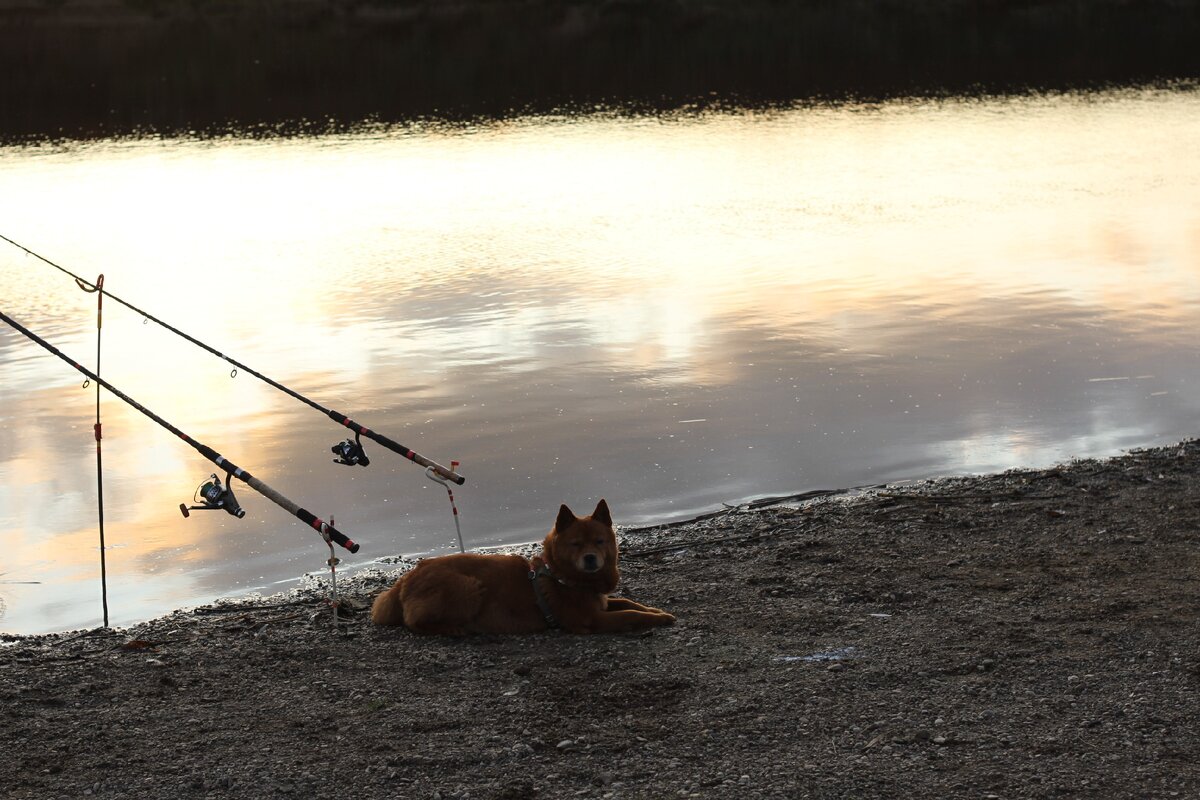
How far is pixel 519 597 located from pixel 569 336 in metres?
10.1

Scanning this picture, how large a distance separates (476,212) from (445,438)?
16.2 meters

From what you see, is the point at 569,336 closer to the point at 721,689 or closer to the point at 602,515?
the point at 602,515

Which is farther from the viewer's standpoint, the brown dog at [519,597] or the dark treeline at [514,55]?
the dark treeline at [514,55]

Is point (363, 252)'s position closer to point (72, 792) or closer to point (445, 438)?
point (445, 438)

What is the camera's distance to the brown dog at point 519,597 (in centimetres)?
736

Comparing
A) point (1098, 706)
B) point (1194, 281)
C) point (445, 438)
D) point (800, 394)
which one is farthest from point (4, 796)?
point (1194, 281)

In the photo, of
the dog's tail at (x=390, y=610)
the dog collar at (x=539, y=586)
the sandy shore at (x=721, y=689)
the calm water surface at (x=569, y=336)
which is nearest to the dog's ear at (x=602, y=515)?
the dog collar at (x=539, y=586)

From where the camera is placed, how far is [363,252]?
25.0 metres

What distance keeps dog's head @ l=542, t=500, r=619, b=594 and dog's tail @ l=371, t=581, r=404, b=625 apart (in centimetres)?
86

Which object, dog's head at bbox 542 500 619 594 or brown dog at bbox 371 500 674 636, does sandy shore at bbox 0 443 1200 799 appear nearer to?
brown dog at bbox 371 500 674 636

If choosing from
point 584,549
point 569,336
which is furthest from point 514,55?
point 584,549

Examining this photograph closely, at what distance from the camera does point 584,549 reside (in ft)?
23.6

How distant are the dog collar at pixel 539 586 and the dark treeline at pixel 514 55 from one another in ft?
131

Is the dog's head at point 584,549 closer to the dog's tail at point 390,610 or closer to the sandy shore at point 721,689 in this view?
the sandy shore at point 721,689
